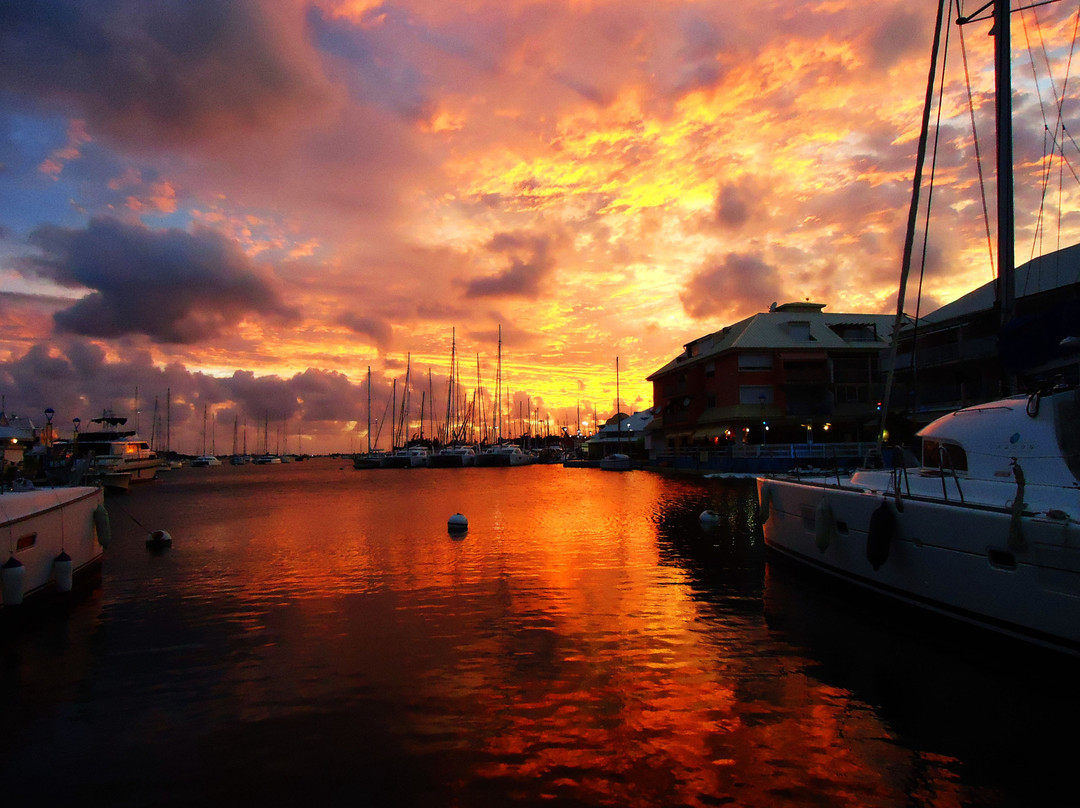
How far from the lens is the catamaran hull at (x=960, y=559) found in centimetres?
746

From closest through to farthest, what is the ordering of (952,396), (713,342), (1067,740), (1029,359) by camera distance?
(1067,740)
(1029,359)
(952,396)
(713,342)

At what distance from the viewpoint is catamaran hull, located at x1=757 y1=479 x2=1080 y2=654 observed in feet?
24.5

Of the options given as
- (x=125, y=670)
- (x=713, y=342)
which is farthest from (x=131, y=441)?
(x=125, y=670)

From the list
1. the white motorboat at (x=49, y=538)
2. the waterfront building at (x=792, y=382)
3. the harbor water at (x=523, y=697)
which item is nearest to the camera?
the harbor water at (x=523, y=697)

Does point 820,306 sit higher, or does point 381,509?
point 820,306

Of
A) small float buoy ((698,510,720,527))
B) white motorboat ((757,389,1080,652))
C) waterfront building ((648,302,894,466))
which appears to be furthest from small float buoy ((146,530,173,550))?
waterfront building ((648,302,894,466))

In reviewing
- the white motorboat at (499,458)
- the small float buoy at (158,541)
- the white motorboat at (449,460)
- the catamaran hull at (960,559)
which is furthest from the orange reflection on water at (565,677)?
the white motorboat at (499,458)

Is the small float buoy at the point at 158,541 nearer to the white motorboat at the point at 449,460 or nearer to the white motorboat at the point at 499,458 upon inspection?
the white motorboat at the point at 449,460

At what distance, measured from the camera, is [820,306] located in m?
67.6

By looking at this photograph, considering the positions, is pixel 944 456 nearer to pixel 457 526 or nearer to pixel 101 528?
pixel 457 526

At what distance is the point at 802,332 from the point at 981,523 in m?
57.5

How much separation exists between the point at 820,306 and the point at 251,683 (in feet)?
230

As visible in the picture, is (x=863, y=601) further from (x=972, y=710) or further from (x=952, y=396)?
(x=952, y=396)

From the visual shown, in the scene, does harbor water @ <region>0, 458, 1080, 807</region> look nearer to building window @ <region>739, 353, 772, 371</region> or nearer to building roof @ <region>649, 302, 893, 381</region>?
building window @ <region>739, 353, 772, 371</region>
